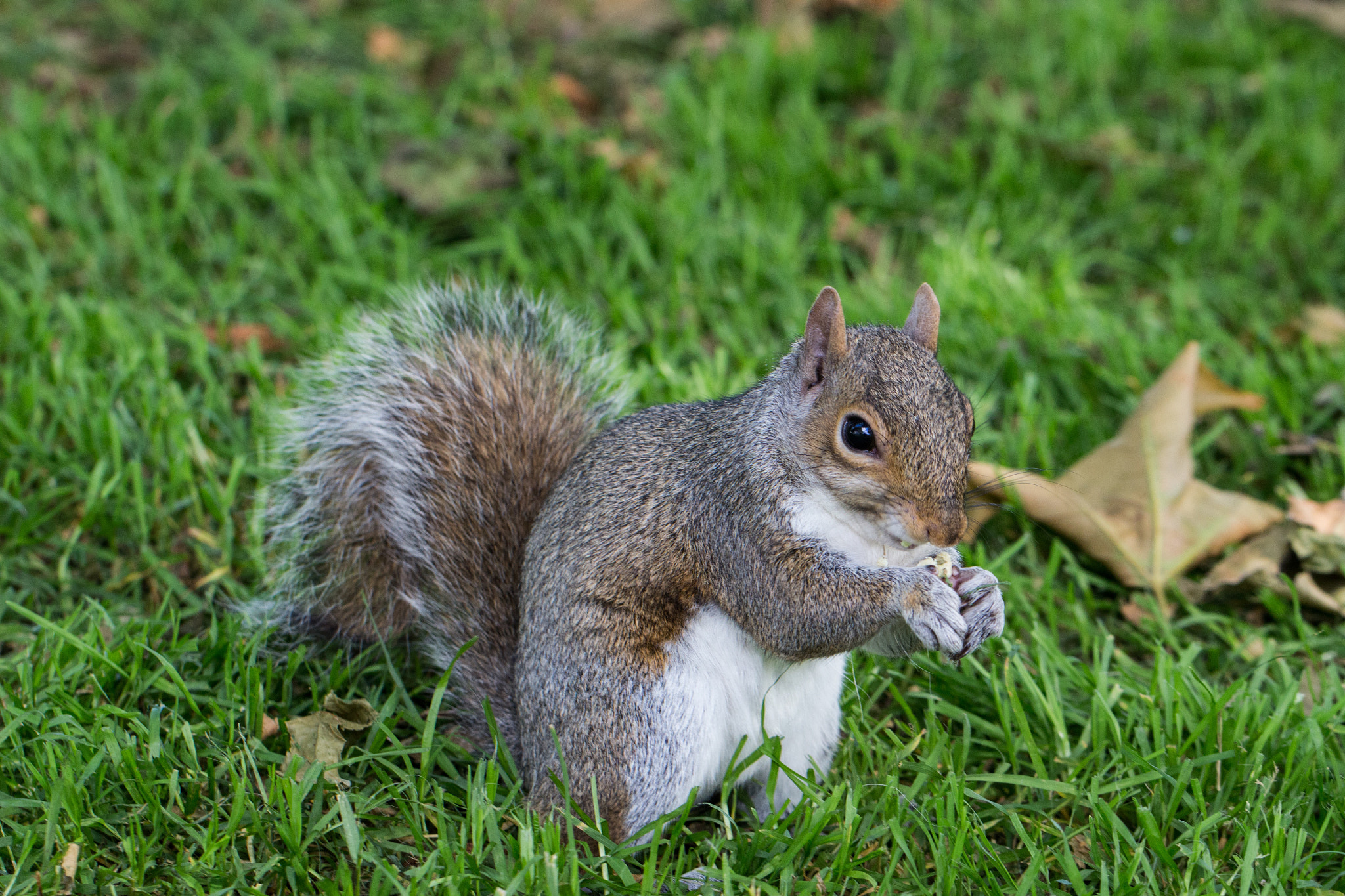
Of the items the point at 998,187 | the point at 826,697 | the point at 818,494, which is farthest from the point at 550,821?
the point at 998,187

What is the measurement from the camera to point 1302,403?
265 centimetres

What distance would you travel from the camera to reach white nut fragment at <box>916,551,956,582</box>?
1.70 metres

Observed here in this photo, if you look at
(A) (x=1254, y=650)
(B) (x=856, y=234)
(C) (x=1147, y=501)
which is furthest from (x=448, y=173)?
(A) (x=1254, y=650)

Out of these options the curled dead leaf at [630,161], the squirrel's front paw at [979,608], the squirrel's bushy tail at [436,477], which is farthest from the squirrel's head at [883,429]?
the curled dead leaf at [630,161]

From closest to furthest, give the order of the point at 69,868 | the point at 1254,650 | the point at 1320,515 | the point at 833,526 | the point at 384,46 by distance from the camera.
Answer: the point at 69,868
the point at 833,526
the point at 1254,650
the point at 1320,515
the point at 384,46

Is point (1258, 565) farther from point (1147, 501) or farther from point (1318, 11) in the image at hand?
point (1318, 11)

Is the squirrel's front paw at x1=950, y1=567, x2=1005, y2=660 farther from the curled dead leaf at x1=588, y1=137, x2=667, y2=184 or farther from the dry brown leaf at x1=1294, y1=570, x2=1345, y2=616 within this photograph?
the curled dead leaf at x1=588, y1=137, x2=667, y2=184

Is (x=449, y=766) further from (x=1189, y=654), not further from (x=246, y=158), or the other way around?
(x=246, y=158)

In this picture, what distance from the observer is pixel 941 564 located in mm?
1707

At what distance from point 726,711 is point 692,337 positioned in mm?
1243

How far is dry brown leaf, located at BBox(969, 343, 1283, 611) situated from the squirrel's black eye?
26.2 inches

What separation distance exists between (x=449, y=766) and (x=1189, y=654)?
3.90 ft

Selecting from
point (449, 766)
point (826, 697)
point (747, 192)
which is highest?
point (747, 192)

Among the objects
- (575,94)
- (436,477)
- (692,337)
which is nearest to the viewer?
(436,477)
